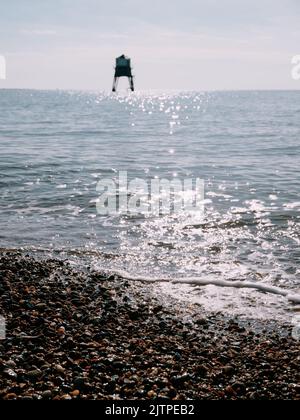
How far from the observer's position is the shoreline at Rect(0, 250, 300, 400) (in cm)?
772

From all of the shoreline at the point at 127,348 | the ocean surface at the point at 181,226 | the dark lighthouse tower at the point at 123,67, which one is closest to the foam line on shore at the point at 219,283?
the ocean surface at the point at 181,226

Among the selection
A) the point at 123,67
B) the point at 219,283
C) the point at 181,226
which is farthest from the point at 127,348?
the point at 123,67

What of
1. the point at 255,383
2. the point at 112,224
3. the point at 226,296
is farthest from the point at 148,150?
the point at 255,383

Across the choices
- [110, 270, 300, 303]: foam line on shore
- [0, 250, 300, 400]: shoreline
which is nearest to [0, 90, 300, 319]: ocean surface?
[110, 270, 300, 303]: foam line on shore

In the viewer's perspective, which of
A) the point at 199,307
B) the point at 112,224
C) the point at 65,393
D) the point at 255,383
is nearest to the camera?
the point at 65,393

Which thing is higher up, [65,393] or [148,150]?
[148,150]

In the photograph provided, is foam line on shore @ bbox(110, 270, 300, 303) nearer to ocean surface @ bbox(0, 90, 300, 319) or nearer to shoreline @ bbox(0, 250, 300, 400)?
ocean surface @ bbox(0, 90, 300, 319)

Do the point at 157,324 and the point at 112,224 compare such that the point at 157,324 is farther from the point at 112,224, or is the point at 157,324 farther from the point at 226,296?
the point at 112,224

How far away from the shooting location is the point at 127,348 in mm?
9078

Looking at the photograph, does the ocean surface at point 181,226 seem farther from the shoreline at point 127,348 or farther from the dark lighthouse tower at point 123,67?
the dark lighthouse tower at point 123,67

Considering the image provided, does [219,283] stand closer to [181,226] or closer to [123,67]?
[181,226]

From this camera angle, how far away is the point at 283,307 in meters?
11.9

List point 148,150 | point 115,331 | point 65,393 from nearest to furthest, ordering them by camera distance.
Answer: point 65,393
point 115,331
point 148,150
